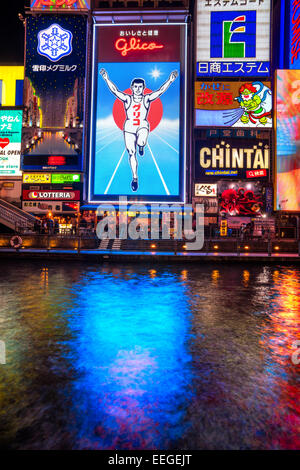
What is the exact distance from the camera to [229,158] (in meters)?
36.2

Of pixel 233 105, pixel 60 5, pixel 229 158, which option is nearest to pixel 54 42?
pixel 60 5

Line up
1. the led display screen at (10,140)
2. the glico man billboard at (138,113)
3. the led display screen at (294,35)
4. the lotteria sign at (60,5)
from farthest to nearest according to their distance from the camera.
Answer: the led display screen at (10,140), the lotteria sign at (60,5), the led display screen at (294,35), the glico man billboard at (138,113)

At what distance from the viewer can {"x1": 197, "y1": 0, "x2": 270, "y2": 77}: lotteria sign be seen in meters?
35.8

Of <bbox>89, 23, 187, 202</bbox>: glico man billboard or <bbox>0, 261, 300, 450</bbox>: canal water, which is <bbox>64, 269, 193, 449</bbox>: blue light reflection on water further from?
<bbox>89, 23, 187, 202</bbox>: glico man billboard

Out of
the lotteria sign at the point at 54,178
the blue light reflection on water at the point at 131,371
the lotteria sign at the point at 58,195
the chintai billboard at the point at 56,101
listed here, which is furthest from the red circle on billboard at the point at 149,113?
the blue light reflection on water at the point at 131,371

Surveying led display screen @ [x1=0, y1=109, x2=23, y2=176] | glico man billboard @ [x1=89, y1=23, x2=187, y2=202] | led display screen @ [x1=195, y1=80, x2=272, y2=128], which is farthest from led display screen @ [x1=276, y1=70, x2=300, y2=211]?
led display screen @ [x1=0, y1=109, x2=23, y2=176]

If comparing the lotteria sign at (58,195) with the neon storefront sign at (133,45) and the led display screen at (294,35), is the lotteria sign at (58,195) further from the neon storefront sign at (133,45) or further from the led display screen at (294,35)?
the led display screen at (294,35)

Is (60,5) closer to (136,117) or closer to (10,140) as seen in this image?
(136,117)

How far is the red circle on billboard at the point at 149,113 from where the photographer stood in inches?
1436

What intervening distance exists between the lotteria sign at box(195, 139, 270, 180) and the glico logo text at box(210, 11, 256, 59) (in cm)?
938

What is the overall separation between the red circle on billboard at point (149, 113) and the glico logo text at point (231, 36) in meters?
7.86

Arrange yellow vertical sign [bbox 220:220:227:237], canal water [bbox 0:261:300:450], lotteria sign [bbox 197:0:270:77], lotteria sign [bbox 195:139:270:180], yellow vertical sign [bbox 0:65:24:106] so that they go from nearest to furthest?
canal water [bbox 0:261:300:450] → yellow vertical sign [bbox 220:220:227:237] → lotteria sign [bbox 197:0:270:77] → lotteria sign [bbox 195:139:270:180] → yellow vertical sign [bbox 0:65:24:106]

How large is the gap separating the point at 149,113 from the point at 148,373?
3585 centimetres

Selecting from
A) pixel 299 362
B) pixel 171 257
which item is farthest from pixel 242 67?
pixel 299 362
